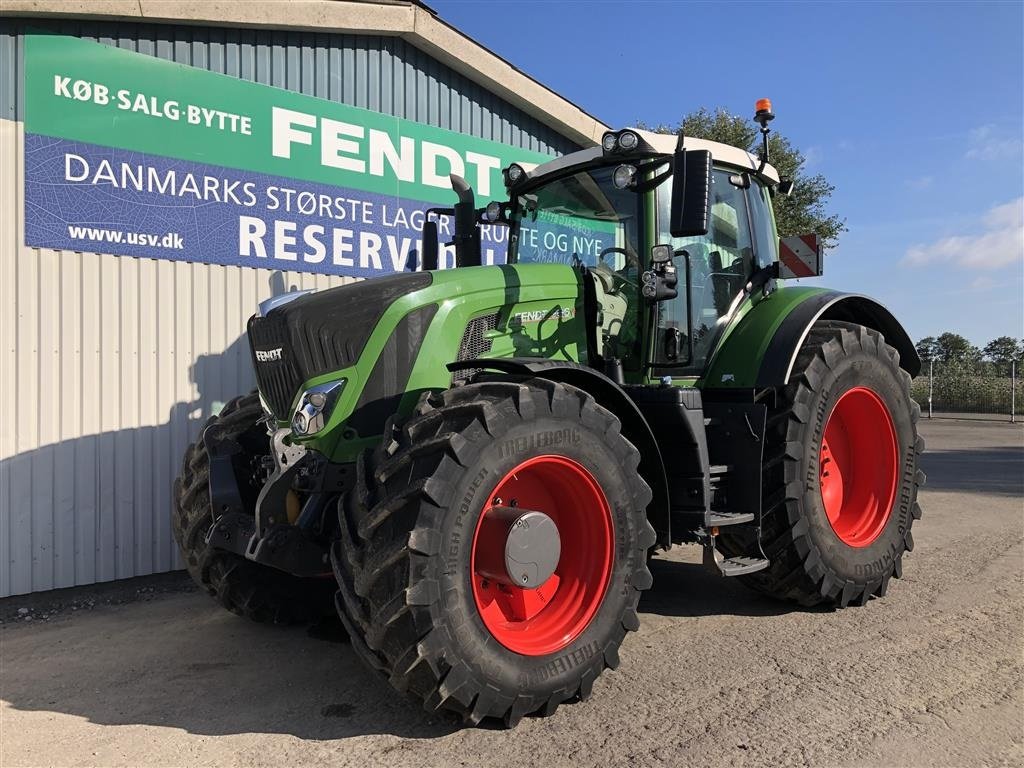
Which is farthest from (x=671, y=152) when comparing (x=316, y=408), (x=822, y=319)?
(x=316, y=408)

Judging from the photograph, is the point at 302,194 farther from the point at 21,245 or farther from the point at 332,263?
the point at 21,245

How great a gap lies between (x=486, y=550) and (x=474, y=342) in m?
1.07

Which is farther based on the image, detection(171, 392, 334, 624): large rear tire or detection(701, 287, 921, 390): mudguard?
detection(701, 287, 921, 390): mudguard

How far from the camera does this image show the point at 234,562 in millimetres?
4273

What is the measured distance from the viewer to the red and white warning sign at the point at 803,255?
19.3 feet

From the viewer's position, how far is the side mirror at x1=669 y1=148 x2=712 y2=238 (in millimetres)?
3678

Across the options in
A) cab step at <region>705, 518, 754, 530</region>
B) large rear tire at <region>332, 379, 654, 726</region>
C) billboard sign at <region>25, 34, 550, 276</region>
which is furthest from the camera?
billboard sign at <region>25, 34, 550, 276</region>

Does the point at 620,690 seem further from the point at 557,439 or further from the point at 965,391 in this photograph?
the point at 965,391

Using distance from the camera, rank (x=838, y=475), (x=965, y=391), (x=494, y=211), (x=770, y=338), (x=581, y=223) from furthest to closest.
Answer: (x=965, y=391) < (x=838, y=475) < (x=494, y=211) < (x=581, y=223) < (x=770, y=338)

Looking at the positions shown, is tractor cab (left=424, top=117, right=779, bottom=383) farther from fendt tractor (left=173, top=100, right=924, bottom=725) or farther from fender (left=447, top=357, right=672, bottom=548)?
fender (left=447, top=357, right=672, bottom=548)

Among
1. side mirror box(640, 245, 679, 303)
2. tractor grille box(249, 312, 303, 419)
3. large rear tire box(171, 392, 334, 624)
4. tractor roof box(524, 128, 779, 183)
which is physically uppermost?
tractor roof box(524, 128, 779, 183)

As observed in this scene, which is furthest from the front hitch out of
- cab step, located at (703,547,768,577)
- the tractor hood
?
cab step, located at (703,547,768,577)

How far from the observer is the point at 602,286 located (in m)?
4.39

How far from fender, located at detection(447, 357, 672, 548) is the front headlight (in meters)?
0.55
